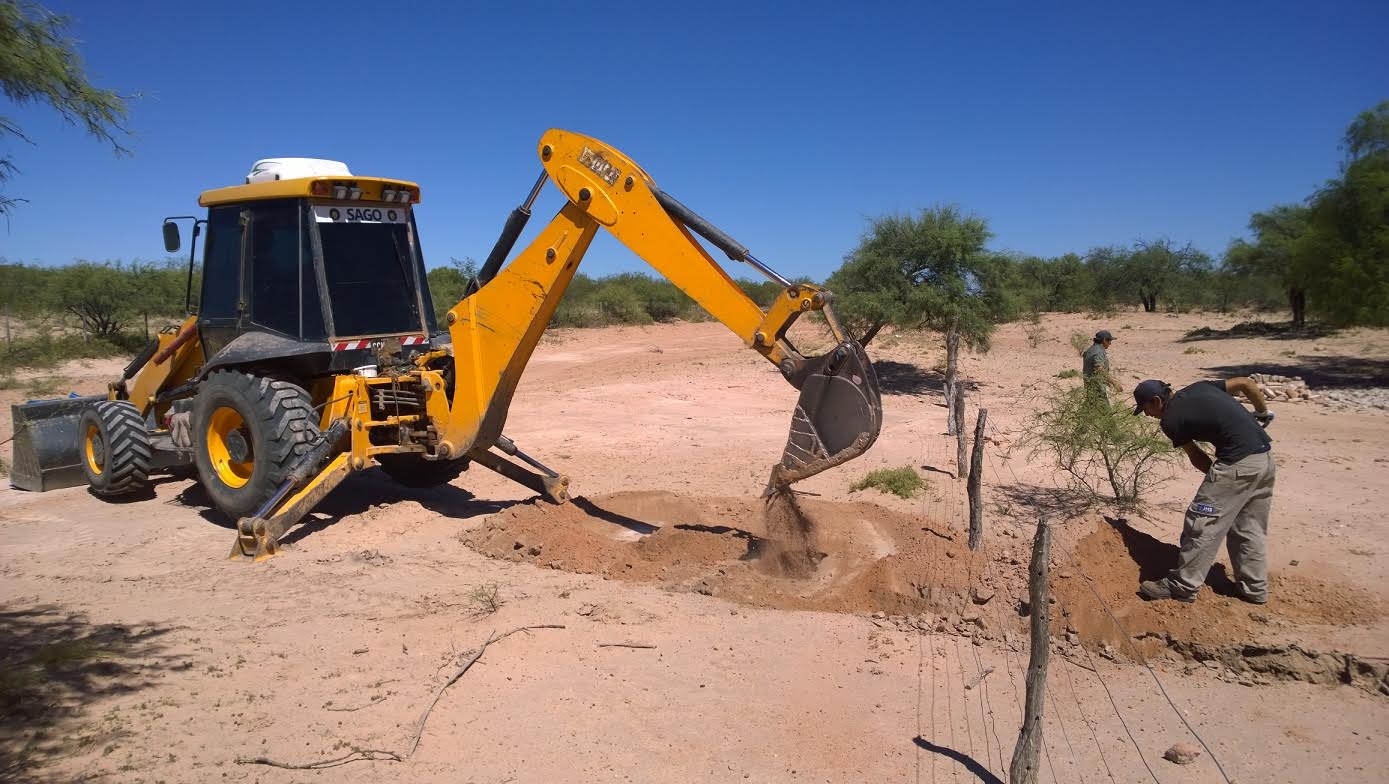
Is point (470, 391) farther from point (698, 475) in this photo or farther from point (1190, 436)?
point (1190, 436)

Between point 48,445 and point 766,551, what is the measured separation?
771cm

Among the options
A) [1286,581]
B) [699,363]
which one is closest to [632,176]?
[1286,581]

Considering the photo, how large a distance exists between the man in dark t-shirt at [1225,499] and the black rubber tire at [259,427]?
6.49 metres

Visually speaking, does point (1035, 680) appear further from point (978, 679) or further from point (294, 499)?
point (294, 499)

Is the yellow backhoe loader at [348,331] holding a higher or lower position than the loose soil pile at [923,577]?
higher

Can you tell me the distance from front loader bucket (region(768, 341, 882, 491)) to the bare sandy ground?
1.07 metres

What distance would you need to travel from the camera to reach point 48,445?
8.94 meters

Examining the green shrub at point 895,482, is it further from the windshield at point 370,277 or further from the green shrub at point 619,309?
the green shrub at point 619,309

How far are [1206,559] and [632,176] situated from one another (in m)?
4.62

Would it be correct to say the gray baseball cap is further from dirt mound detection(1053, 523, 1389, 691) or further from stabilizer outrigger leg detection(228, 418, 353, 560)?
stabilizer outrigger leg detection(228, 418, 353, 560)

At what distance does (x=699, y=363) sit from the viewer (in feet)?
71.2

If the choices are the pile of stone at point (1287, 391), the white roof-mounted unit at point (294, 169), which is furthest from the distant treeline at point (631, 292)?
the white roof-mounted unit at point (294, 169)

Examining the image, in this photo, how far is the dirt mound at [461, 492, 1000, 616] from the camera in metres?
5.88

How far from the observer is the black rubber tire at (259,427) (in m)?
7.00
